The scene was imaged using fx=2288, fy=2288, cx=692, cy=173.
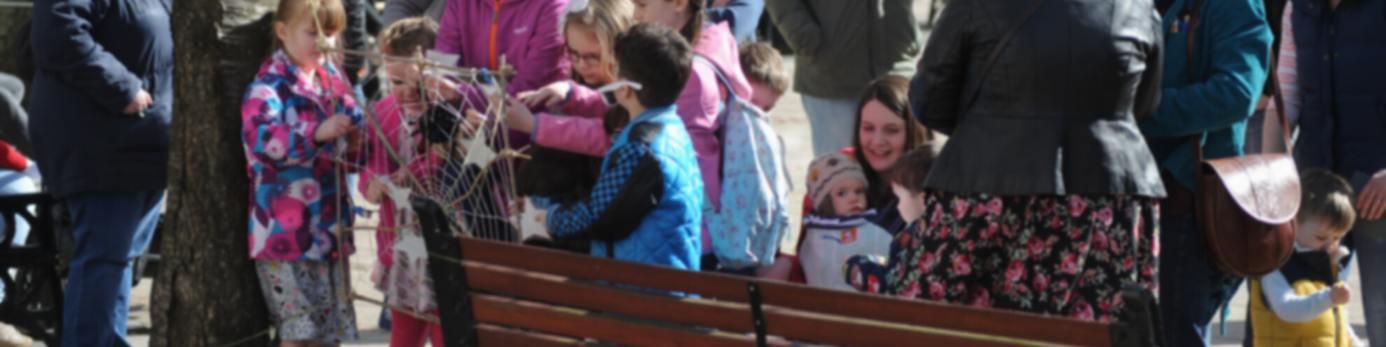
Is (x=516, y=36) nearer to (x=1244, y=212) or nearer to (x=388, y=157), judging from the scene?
(x=388, y=157)

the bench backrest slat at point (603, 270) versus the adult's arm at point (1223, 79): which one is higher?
the adult's arm at point (1223, 79)

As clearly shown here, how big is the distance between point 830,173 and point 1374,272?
175cm

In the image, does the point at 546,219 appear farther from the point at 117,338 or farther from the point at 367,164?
the point at 117,338

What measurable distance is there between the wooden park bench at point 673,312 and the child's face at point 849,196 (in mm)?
1529

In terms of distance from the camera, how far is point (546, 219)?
5.86 metres

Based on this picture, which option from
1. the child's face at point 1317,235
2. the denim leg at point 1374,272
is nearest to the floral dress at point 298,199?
the child's face at point 1317,235

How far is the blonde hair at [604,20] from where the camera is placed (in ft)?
19.9

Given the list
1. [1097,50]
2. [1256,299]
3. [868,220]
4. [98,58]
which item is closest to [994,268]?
[1097,50]

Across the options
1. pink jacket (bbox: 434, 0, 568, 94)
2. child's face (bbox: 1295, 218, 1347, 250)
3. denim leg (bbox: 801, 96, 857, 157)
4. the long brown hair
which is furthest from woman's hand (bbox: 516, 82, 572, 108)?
denim leg (bbox: 801, 96, 857, 157)

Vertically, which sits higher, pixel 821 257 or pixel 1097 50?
pixel 1097 50

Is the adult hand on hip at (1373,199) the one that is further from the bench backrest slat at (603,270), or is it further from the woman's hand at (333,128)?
the woman's hand at (333,128)

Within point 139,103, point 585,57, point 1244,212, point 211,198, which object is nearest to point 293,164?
point 211,198

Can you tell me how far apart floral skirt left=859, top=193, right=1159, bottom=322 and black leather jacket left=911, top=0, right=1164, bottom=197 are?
2.2 inches

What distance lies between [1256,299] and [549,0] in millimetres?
2212
